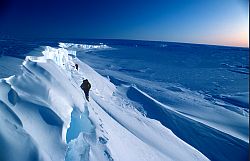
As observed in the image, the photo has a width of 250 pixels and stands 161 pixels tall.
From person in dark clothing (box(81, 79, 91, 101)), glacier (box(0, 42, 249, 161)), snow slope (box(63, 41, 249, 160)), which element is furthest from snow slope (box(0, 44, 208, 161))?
snow slope (box(63, 41, 249, 160))

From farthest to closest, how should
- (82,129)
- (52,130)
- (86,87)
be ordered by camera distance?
(86,87) < (82,129) < (52,130)

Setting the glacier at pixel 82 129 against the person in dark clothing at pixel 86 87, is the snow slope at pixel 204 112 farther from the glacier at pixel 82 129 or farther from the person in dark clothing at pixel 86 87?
the person in dark clothing at pixel 86 87

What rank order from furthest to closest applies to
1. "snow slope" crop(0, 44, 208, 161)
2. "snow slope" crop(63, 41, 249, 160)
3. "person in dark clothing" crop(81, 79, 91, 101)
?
"snow slope" crop(63, 41, 249, 160) < "person in dark clothing" crop(81, 79, 91, 101) < "snow slope" crop(0, 44, 208, 161)

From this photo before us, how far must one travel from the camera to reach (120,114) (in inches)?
377

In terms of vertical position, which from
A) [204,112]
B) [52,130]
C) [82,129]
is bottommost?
[204,112]

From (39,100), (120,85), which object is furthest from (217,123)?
(39,100)

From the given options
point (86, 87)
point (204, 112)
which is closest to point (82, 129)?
point (86, 87)

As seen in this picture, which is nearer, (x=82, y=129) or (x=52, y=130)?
(x=52, y=130)

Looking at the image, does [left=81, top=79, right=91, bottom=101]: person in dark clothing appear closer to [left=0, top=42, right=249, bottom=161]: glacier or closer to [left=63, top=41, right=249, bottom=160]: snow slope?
[left=0, top=42, right=249, bottom=161]: glacier

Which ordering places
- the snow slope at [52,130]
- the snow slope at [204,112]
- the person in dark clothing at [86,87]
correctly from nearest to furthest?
the snow slope at [52,130], the person in dark clothing at [86,87], the snow slope at [204,112]

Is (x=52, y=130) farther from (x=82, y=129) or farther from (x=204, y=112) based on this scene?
(x=204, y=112)

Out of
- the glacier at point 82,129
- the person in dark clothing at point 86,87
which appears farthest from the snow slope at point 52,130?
the person in dark clothing at point 86,87

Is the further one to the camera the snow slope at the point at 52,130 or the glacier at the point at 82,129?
the glacier at the point at 82,129

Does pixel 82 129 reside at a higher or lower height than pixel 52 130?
lower
